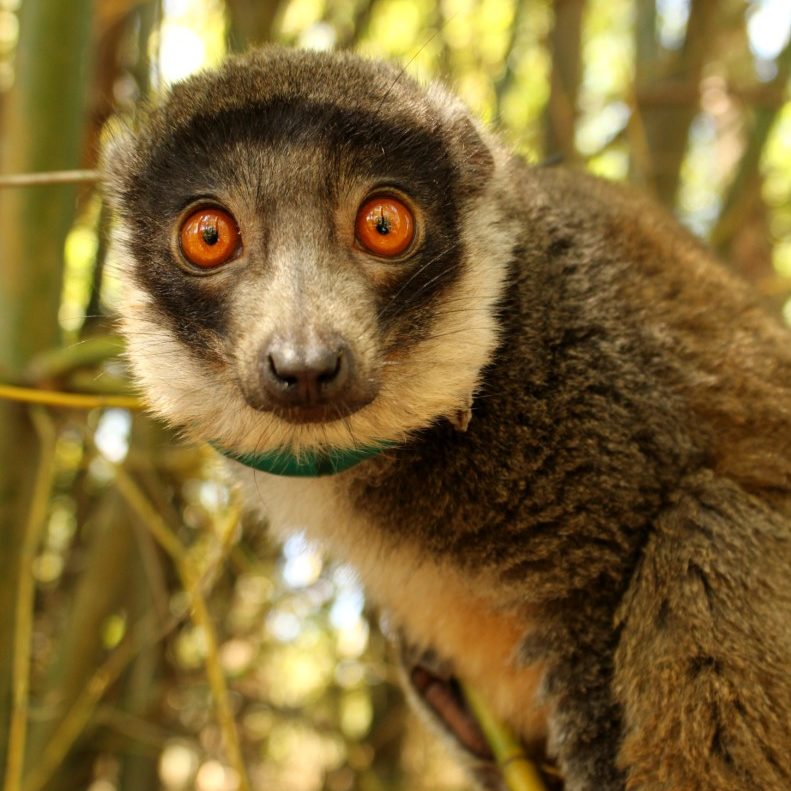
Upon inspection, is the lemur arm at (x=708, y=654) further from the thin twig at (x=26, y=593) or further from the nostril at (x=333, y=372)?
the thin twig at (x=26, y=593)

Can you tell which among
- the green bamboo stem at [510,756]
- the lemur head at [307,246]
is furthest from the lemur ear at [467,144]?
the green bamboo stem at [510,756]

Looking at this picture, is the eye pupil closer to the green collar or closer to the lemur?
the lemur

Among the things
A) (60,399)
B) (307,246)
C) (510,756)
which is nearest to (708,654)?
(510,756)

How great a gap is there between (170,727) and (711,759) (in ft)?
11.0

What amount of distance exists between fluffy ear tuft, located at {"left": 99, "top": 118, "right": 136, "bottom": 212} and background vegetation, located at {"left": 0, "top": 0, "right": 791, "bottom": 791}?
24 cm

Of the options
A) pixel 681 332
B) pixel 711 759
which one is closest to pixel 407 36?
pixel 681 332

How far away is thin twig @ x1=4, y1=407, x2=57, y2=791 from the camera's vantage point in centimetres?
291

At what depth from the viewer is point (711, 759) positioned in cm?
270

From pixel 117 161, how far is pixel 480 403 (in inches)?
56.7

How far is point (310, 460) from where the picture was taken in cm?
289

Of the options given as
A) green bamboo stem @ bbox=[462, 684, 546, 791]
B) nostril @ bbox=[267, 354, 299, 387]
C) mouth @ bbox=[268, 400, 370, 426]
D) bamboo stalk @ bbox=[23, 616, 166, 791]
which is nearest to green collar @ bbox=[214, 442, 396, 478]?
mouth @ bbox=[268, 400, 370, 426]

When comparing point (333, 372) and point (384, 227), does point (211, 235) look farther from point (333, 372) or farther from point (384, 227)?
point (333, 372)

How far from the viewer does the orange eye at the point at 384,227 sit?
8.77ft

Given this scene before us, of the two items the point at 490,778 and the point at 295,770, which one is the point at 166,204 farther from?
the point at 295,770
